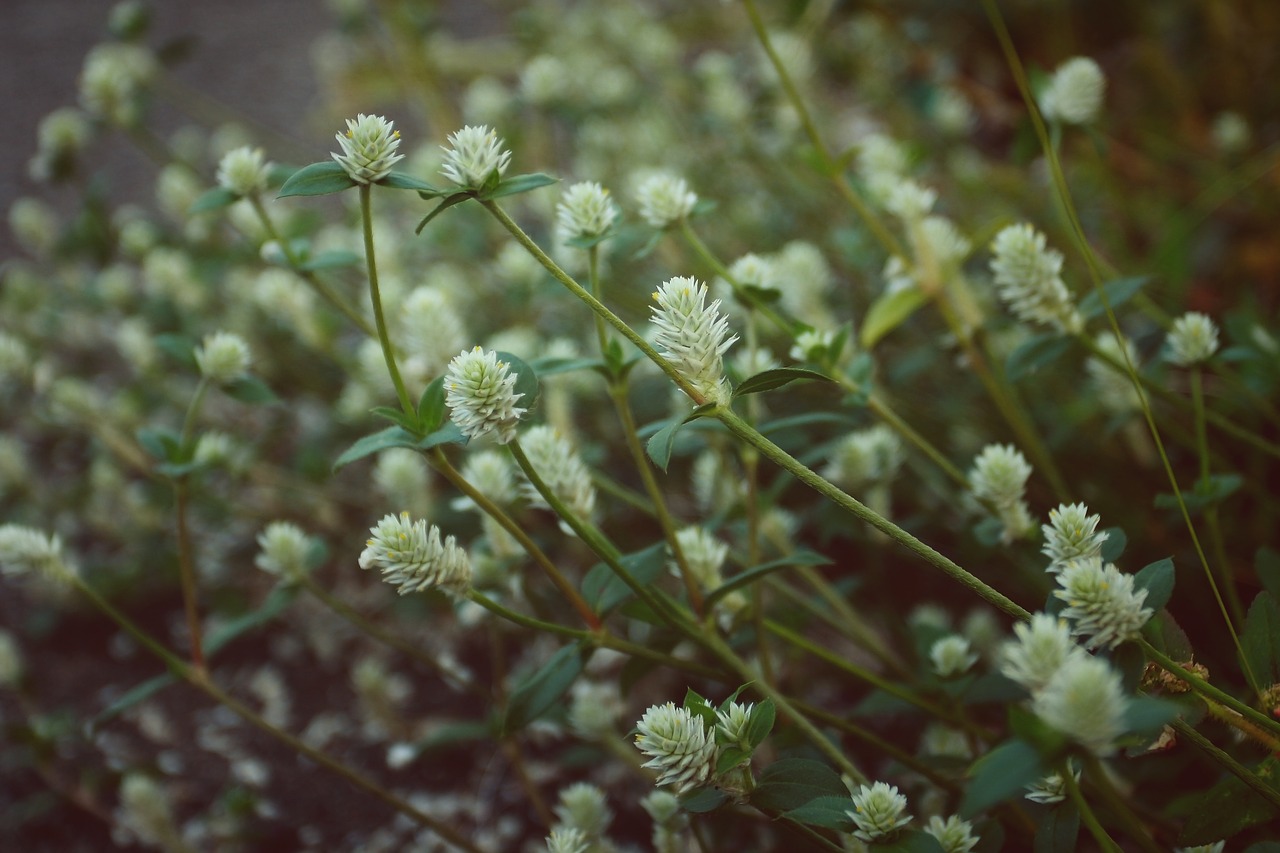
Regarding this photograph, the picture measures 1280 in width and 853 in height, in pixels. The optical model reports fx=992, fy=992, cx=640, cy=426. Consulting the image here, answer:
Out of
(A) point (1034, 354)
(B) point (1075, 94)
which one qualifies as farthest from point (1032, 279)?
(B) point (1075, 94)

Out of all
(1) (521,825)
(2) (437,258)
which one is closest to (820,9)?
(2) (437,258)

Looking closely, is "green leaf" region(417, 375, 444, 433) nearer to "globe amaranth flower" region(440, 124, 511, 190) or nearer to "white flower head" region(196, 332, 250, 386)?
"globe amaranth flower" region(440, 124, 511, 190)

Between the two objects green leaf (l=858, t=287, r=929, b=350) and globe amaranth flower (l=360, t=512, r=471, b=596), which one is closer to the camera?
globe amaranth flower (l=360, t=512, r=471, b=596)

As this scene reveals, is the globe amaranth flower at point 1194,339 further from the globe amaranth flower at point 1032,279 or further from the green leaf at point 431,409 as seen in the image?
the green leaf at point 431,409

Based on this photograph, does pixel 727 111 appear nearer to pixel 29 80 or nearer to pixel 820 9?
pixel 820 9

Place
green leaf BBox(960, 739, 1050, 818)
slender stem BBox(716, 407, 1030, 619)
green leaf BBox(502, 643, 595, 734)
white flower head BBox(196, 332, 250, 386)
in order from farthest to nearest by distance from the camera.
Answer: white flower head BBox(196, 332, 250, 386) → green leaf BBox(502, 643, 595, 734) → slender stem BBox(716, 407, 1030, 619) → green leaf BBox(960, 739, 1050, 818)

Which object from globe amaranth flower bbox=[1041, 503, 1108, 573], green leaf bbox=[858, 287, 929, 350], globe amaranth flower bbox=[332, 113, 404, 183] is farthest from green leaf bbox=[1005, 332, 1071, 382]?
globe amaranth flower bbox=[332, 113, 404, 183]

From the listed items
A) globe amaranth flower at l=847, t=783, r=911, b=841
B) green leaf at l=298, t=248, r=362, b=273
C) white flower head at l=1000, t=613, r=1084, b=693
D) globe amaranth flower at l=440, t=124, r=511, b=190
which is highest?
green leaf at l=298, t=248, r=362, b=273

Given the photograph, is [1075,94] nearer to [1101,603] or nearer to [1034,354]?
[1034,354]

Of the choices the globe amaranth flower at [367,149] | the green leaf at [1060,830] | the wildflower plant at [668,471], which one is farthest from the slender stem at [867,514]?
the globe amaranth flower at [367,149]
